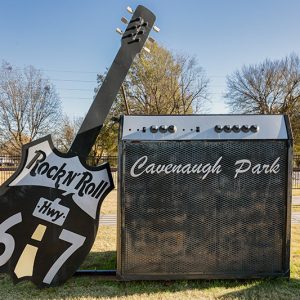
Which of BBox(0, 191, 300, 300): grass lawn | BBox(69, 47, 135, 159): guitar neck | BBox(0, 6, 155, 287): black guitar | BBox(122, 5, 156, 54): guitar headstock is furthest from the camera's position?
BBox(122, 5, 156, 54): guitar headstock

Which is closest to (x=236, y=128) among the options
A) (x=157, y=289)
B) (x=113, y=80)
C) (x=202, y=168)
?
(x=202, y=168)

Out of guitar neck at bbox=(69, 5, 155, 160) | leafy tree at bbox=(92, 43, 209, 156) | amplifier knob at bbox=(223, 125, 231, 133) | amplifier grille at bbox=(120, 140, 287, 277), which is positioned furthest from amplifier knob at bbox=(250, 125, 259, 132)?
leafy tree at bbox=(92, 43, 209, 156)

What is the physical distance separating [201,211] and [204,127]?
0.89 meters

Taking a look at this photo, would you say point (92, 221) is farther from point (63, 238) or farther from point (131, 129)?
point (131, 129)

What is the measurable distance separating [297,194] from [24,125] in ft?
46.9

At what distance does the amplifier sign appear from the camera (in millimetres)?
2984

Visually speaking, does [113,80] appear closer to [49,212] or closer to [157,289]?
[49,212]

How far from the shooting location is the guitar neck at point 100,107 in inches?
126

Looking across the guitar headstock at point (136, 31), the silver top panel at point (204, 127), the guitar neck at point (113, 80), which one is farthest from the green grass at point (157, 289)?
the guitar headstock at point (136, 31)

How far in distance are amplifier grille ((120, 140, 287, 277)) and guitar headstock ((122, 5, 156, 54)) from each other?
1.28 m

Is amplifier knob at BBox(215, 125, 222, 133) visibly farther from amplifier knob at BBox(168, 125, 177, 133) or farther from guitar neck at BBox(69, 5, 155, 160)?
guitar neck at BBox(69, 5, 155, 160)

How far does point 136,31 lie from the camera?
3.42 meters

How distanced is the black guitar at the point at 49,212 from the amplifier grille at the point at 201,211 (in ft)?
1.40

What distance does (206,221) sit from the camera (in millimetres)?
3027
